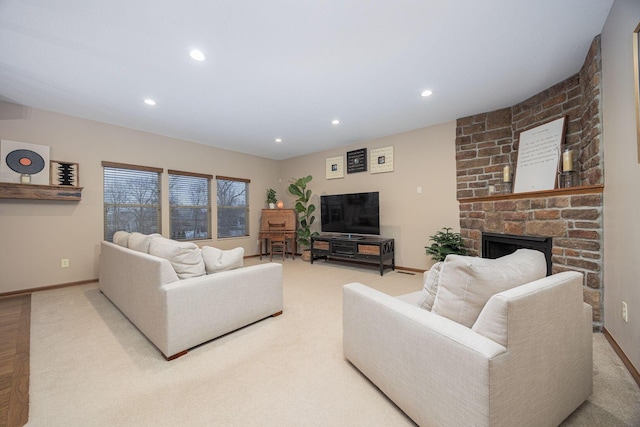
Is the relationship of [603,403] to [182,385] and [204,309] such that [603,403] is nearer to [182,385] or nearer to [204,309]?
[182,385]

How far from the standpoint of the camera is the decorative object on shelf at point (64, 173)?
136 inches

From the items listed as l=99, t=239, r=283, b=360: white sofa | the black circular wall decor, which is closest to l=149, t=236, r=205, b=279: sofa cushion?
l=99, t=239, r=283, b=360: white sofa

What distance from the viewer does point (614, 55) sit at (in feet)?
5.91

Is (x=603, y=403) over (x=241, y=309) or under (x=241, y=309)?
under

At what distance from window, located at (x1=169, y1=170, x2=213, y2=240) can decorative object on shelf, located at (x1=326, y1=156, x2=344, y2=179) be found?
7.88 feet

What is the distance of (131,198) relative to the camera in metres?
4.23

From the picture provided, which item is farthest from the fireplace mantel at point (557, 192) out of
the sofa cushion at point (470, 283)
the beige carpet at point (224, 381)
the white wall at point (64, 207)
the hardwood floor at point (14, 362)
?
the white wall at point (64, 207)

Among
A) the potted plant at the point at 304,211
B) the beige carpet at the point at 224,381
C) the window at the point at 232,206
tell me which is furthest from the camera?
the potted plant at the point at 304,211

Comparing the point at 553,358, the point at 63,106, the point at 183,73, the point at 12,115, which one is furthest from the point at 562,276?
the point at 12,115

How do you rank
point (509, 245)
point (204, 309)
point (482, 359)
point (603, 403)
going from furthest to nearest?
1. point (509, 245)
2. point (204, 309)
3. point (603, 403)
4. point (482, 359)

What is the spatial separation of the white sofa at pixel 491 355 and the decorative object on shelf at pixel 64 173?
4.39m

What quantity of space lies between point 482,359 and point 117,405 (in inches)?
71.1

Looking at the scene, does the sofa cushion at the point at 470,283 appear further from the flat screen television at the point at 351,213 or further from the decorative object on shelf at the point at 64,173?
the decorative object on shelf at the point at 64,173

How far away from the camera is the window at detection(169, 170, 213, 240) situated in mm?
4711
